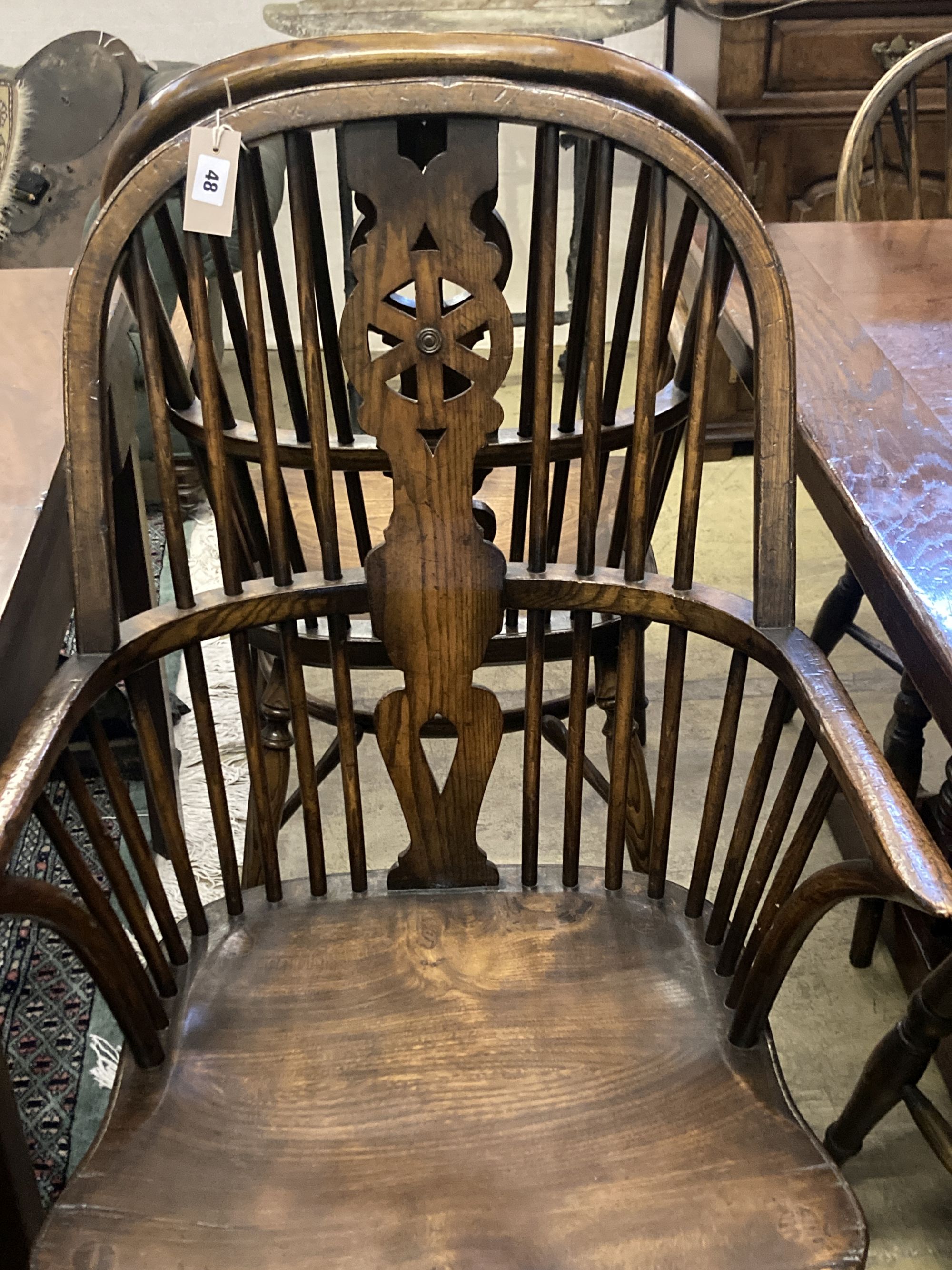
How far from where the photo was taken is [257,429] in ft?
2.72

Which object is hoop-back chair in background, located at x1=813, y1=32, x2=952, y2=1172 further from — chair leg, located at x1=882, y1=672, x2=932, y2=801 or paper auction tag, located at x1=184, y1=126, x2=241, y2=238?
paper auction tag, located at x1=184, y1=126, x2=241, y2=238

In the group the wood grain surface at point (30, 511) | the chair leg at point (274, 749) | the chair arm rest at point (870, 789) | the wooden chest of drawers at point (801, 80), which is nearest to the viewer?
the chair arm rest at point (870, 789)

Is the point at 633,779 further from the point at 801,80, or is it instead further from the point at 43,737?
the point at 801,80

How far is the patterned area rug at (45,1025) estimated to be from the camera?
48.7 inches

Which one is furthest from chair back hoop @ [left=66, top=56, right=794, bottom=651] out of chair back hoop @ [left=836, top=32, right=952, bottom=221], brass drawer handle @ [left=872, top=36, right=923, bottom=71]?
brass drawer handle @ [left=872, top=36, right=923, bottom=71]

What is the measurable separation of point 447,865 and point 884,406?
610 millimetres

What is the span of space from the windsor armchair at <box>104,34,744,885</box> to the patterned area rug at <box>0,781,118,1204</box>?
0.32 meters

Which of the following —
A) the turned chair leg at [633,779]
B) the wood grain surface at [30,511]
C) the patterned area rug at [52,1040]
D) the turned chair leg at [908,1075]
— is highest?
the wood grain surface at [30,511]

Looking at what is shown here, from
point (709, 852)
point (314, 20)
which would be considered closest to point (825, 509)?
point (709, 852)

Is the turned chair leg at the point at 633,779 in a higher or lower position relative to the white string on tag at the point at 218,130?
lower

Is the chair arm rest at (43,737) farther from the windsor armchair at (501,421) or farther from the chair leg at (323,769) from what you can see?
the chair leg at (323,769)

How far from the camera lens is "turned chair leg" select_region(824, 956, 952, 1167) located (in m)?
0.99

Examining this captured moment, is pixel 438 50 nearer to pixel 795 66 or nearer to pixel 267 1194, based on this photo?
pixel 267 1194

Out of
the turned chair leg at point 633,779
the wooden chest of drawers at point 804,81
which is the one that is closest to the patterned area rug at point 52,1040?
the turned chair leg at point 633,779
